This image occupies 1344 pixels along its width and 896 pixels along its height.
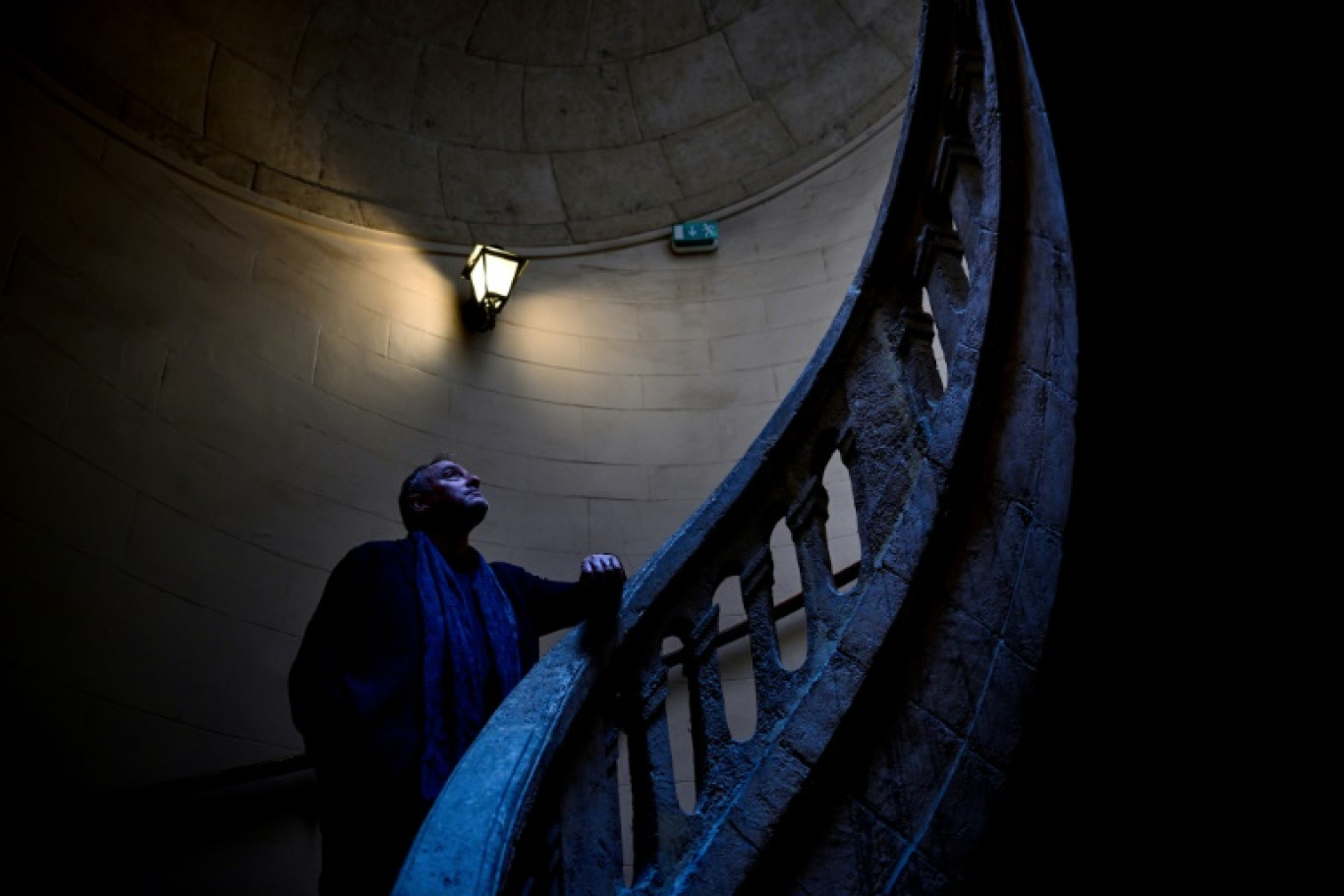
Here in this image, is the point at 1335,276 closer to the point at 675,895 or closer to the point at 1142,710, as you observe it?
the point at 1142,710

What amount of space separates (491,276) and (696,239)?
119cm

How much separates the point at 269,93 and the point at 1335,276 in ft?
15.6

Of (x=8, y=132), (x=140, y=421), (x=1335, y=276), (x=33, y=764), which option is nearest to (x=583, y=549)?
(x=140, y=421)

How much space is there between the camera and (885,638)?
2.33 meters

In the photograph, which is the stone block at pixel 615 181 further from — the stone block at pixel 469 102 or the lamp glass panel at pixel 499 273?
the lamp glass panel at pixel 499 273

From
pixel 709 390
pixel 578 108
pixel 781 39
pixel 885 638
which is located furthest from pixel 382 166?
pixel 885 638

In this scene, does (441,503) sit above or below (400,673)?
above

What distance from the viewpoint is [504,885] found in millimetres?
1952

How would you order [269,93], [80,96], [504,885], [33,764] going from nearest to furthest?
[504,885], [33,764], [80,96], [269,93]

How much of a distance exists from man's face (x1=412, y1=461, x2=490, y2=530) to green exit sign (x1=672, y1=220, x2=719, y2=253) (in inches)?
119

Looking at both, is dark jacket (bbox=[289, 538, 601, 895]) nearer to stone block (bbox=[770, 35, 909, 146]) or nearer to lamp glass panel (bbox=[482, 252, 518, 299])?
lamp glass panel (bbox=[482, 252, 518, 299])

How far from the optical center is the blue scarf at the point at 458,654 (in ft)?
8.84

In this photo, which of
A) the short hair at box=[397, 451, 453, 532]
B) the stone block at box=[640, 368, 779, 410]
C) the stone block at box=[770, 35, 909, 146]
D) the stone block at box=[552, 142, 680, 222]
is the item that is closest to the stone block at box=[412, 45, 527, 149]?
the stone block at box=[552, 142, 680, 222]

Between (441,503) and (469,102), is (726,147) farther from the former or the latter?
(441,503)
